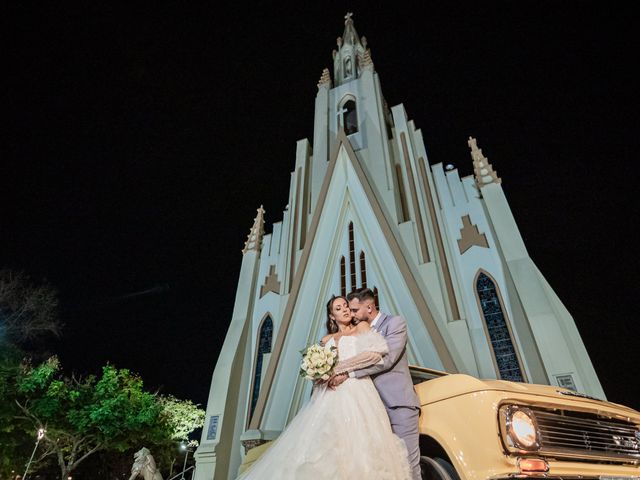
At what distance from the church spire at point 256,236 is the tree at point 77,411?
9.19m

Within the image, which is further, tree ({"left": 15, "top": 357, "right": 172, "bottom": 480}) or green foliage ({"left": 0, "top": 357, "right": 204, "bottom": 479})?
tree ({"left": 15, "top": 357, "right": 172, "bottom": 480})

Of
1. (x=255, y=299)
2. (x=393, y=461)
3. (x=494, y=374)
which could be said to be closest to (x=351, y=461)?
(x=393, y=461)

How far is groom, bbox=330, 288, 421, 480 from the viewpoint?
273 cm

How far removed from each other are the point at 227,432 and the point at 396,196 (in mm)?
10700

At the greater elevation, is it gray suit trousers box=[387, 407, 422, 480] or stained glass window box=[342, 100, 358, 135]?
stained glass window box=[342, 100, 358, 135]

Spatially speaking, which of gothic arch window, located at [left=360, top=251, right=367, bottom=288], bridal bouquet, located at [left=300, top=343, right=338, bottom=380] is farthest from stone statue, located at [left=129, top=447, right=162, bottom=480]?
bridal bouquet, located at [left=300, top=343, right=338, bottom=380]

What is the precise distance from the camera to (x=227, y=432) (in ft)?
41.2

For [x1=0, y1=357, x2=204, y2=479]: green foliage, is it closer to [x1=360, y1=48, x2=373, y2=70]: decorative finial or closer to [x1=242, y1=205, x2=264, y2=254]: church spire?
[x1=242, y1=205, x2=264, y2=254]: church spire

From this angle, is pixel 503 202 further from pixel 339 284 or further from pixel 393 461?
pixel 393 461

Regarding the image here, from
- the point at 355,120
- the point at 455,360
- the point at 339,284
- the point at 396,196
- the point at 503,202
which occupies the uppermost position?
the point at 355,120

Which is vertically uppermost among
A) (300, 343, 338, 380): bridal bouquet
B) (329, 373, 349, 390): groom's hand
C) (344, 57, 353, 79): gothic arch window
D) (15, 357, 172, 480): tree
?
(344, 57, 353, 79): gothic arch window

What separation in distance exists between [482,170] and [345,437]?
516 inches

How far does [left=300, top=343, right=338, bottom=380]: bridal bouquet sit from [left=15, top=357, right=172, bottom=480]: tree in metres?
16.9

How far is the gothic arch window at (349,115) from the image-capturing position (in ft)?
61.9
